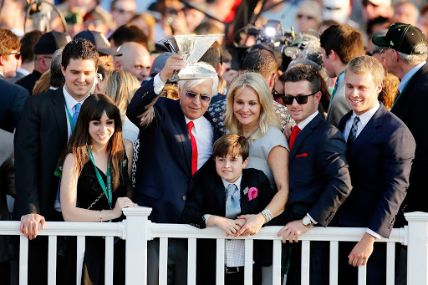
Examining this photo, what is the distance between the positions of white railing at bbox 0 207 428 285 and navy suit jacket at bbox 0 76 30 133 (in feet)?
4.35

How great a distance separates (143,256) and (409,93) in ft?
7.18

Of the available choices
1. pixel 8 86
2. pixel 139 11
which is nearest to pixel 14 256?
pixel 8 86

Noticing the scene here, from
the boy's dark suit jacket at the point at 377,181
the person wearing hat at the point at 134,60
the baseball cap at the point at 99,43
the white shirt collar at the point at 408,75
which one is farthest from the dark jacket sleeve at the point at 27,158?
the white shirt collar at the point at 408,75

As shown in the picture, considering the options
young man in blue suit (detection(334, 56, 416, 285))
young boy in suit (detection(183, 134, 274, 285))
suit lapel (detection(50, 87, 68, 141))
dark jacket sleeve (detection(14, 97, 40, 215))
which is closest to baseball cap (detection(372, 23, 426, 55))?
young man in blue suit (detection(334, 56, 416, 285))

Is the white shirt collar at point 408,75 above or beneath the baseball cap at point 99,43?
beneath

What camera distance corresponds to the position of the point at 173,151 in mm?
8258

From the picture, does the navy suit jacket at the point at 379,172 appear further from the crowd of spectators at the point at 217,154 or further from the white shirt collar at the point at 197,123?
the white shirt collar at the point at 197,123

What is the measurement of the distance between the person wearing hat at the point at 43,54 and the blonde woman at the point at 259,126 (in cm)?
266

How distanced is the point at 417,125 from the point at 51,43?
3503mm

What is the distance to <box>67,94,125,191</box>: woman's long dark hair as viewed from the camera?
809 cm

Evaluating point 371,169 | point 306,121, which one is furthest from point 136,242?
point 371,169

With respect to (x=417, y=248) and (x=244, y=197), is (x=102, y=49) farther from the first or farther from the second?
(x=417, y=248)

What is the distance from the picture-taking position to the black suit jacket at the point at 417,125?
834cm

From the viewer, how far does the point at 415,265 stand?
7727 millimetres
